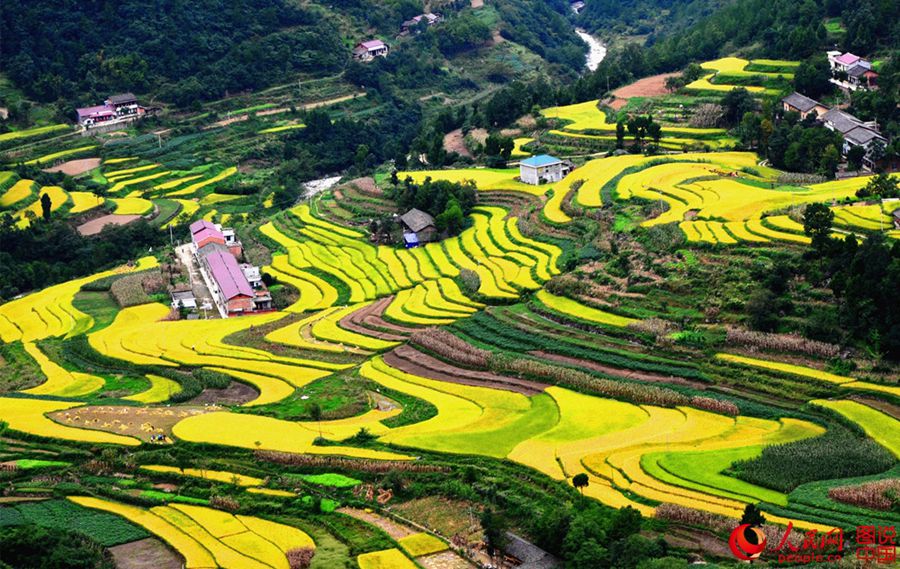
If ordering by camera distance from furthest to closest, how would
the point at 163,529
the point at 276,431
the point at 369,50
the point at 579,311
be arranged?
the point at 369,50 < the point at 579,311 < the point at 276,431 < the point at 163,529

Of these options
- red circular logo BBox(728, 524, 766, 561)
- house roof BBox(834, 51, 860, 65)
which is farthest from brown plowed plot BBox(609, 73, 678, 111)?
red circular logo BBox(728, 524, 766, 561)

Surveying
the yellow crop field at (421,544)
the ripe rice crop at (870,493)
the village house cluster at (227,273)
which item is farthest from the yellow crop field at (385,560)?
the village house cluster at (227,273)

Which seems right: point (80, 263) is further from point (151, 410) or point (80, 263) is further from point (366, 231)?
point (151, 410)

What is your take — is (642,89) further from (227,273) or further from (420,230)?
(227,273)

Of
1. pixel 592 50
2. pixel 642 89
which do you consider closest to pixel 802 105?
pixel 642 89

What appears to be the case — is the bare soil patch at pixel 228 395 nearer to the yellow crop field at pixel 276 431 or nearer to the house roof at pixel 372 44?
the yellow crop field at pixel 276 431

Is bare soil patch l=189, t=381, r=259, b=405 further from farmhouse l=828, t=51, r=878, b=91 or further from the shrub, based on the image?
farmhouse l=828, t=51, r=878, b=91

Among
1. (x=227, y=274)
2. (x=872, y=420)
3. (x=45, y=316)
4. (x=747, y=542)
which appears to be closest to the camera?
(x=747, y=542)

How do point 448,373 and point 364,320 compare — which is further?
point 364,320

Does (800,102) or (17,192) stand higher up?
(800,102)
